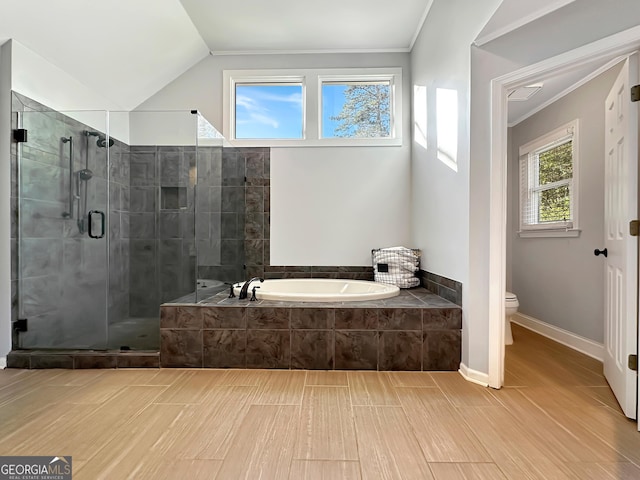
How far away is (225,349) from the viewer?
246 cm

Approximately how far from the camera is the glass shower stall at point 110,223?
257cm

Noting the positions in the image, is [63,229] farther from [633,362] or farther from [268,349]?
[633,362]

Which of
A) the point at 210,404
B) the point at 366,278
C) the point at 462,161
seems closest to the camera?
the point at 210,404

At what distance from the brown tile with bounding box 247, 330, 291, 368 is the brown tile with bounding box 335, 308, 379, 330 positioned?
380mm

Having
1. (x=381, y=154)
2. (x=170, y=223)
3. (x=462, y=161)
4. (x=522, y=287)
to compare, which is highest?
(x=381, y=154)

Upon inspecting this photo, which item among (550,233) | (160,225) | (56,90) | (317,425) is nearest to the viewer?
(317,425)

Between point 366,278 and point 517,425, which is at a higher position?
point 366,278

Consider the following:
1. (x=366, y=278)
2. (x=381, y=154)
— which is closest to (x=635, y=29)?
(x=381, y=154)

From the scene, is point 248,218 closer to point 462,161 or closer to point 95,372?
point 95,372

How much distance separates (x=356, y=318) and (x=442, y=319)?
0.59 m

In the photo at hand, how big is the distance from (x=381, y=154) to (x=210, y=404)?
2839mm

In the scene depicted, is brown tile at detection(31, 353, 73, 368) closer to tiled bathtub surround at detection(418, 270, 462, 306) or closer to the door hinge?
tiled bathtub surround at detection(418, 270, 462, 306)

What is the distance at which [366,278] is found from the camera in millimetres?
3691

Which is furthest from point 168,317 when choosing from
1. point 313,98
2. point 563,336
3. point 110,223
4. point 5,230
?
point 563,336
